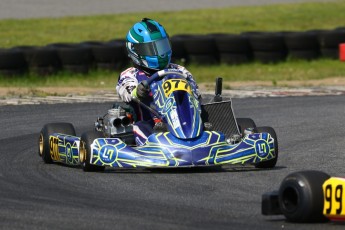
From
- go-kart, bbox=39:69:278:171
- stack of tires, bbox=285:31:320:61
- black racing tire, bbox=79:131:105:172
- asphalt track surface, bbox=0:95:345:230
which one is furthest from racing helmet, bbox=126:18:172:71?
stack of tires, bbox=285:31:320:61

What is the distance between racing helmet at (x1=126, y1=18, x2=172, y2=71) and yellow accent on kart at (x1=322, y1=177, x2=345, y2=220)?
12.6 ft

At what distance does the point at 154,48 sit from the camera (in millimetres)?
9805

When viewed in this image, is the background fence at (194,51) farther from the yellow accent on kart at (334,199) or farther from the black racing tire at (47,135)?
the yellow accent on kart at (334,199)

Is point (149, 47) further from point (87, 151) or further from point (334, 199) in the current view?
point (334, 199)

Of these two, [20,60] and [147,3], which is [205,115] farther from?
[147,3]

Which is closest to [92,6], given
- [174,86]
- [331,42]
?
[331,42]

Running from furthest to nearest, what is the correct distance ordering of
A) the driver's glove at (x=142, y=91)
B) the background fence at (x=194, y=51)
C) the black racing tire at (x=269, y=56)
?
the black racing tire at (x=269, y=56) → the background fence at (x=194, y=51) → the driver's glove at (x=142, y=91)

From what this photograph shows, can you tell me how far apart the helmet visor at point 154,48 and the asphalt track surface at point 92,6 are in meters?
18.3

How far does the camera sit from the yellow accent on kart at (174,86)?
9188 millimetres

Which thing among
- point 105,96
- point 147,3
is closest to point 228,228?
point 105,96

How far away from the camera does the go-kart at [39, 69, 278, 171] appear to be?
8.74 meters

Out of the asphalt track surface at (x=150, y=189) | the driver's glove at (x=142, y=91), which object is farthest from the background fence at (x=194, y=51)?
the driver's glove at (x=142, y=91)

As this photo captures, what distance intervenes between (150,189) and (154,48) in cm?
218

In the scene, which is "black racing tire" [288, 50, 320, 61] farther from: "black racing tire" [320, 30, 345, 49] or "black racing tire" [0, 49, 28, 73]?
"black racing tire" [0, 49, 28, 73]
